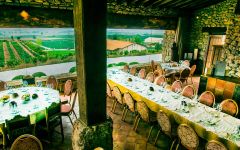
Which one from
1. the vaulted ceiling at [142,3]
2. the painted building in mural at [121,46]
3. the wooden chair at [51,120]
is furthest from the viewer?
the painted building in mural at [121,46]

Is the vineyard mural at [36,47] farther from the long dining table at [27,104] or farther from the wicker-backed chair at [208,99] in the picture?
the wicker-backed chair at [208,99]

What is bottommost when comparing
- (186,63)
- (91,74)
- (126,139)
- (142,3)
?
(126,139)

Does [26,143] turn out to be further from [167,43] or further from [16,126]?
[167,43]

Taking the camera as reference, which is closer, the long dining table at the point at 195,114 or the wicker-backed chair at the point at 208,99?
the long dining table at the point at 195,114

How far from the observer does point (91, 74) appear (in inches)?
92.2

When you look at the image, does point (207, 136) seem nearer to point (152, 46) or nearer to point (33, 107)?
point (33, 107)

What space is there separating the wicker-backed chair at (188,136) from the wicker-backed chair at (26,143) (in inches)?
90.5

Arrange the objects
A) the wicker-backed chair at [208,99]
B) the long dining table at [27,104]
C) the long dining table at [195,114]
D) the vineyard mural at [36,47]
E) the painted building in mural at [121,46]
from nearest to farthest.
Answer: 1. the long dining table at [195,114]
2. the long dining table at [27,104]
3. the wicker-backed chair at [208,99]
4. the vineyard mural at [36,47]
5. the painted building in mural at [121,46]

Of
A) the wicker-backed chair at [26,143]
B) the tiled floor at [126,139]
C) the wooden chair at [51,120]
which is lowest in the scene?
the tiled floor at [126,139]

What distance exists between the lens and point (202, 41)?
9570 millimetres

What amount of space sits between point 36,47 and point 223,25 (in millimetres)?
8446

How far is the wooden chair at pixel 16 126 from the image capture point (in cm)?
304

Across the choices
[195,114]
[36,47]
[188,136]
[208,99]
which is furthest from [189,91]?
[36,47]

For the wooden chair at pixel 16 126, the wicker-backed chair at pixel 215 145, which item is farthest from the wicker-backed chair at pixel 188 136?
the wooden chair at pixel 16 126
